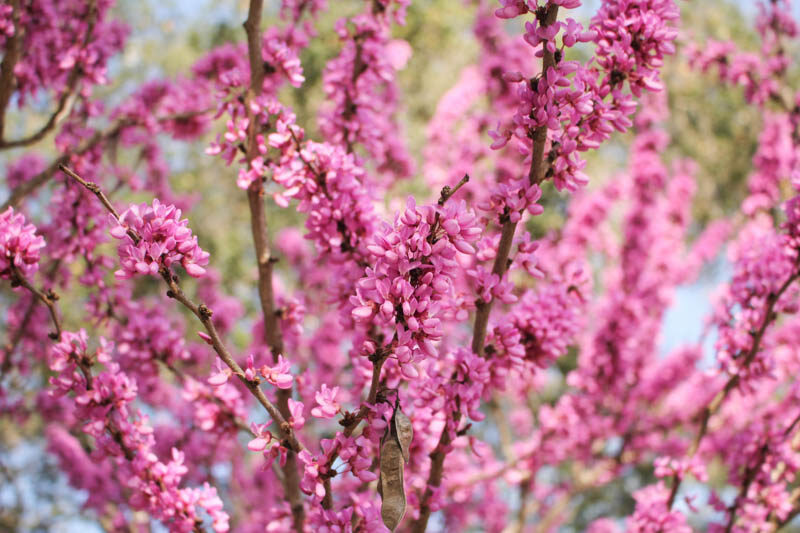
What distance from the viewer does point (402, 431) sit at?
1833 mm

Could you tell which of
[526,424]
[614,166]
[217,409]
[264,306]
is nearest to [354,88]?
[264,306]

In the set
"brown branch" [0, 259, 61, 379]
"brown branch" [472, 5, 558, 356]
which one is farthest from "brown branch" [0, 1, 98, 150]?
"brown branch" [472, 5, 558, 356]

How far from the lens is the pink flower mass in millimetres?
1951

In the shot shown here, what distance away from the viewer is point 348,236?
2545 mm

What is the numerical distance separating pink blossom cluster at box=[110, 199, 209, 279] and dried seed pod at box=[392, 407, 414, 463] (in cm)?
78

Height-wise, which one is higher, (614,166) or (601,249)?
(614,166)

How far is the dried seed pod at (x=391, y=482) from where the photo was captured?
1.80 m

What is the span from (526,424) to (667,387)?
5.84 feet

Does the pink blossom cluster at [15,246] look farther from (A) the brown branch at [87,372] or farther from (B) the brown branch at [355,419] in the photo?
(B) the brown branch at [355,419]

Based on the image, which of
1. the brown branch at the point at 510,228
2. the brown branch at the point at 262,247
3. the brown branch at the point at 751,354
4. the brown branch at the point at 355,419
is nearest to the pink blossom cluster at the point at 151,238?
the brown branch at the point at 355,419

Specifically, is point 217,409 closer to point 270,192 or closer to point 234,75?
point 270,192

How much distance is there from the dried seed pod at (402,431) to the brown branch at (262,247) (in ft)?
3.11

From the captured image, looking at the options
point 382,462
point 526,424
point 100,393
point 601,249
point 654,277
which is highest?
point 601,249

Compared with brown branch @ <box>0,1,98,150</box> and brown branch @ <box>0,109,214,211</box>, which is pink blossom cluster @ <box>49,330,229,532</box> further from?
brown branch @ <box>0,1,98,150</box>
